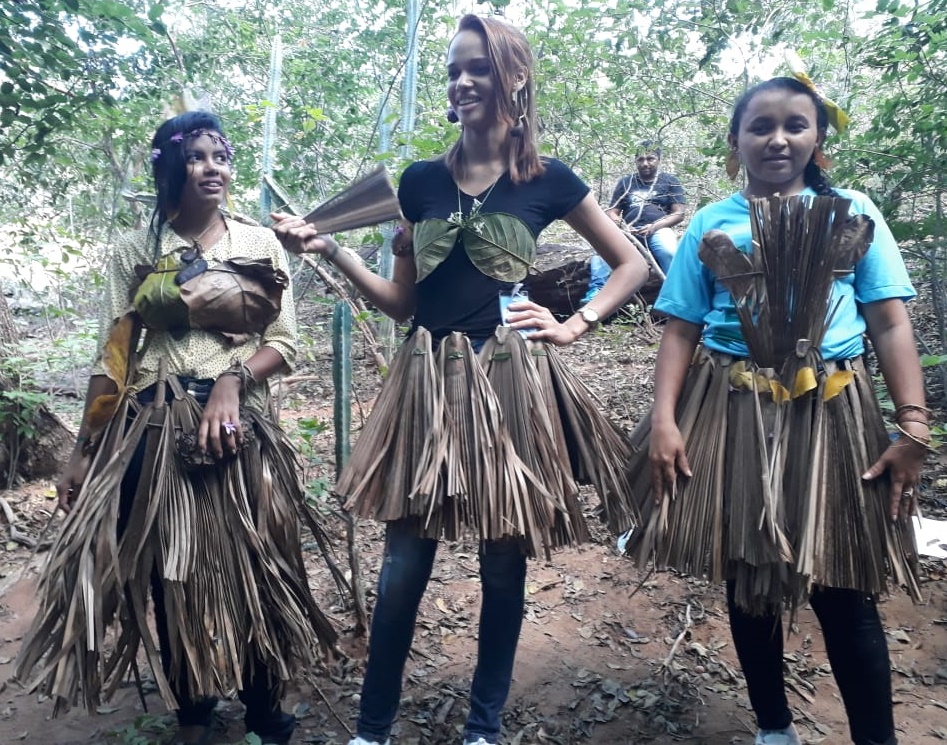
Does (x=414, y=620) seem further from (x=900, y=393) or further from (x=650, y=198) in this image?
(x=650, y=198)

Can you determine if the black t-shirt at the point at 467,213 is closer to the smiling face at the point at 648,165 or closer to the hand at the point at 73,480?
the hand at the point at 73,480

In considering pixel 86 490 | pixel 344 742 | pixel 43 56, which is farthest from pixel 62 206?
pixel 344 742

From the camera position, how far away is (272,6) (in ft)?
23.5

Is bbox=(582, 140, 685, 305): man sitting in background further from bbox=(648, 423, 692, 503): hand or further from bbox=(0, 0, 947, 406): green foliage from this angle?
bbox=(648, 423, 692, 503): hand

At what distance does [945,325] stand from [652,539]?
2901 mm

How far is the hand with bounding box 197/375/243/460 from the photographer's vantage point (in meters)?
1.80

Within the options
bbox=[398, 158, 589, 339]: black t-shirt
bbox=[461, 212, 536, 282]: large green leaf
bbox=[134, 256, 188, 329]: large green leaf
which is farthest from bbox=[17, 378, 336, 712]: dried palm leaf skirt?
bbox=[461, 212, 536, 282]: large green leaf

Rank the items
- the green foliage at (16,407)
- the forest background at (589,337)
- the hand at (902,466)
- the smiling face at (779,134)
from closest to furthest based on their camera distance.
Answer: the hand at (902,466) → the smiling face at (779,134) → the forest background at (589,337) → the green foliage at (16,407)

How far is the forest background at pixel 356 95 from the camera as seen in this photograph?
118 inches

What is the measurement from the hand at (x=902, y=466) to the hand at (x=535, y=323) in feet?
2.48

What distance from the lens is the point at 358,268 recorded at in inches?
74.6

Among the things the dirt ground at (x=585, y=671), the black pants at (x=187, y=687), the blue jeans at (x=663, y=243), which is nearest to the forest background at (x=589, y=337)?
the dirt ground at (x=585, y=671)

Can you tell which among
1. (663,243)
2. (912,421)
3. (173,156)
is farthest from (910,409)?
(663,243)

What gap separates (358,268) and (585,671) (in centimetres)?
156
